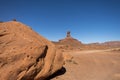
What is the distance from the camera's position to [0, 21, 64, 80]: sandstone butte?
21.7ft

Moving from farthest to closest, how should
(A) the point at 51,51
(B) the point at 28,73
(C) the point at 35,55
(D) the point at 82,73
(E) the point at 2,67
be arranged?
(D) the point at 82,73, (A) the point at 51,51, (C) the point at 35,55, (B) the point at 28,73, (E) the point at 2,67

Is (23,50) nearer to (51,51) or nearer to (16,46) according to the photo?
(16,46)

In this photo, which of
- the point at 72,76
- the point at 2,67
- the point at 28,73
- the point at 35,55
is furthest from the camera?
the point at 72,76

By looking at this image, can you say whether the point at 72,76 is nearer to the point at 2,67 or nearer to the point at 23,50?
the point at 23,50

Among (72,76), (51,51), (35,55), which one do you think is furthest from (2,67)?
(72,76)

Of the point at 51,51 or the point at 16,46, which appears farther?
the point at 51,51

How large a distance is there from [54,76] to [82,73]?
2.73 metres

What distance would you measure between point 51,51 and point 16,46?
2.45 meters

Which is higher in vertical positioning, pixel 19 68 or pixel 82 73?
pixel 19 68

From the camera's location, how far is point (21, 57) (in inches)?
280

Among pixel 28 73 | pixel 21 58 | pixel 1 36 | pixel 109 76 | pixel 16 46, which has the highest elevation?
pixel 1 36

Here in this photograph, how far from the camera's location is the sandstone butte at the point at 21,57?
662 centimetres

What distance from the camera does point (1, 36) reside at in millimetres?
7551

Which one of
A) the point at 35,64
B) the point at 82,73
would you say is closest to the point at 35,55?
the point at 35,64
